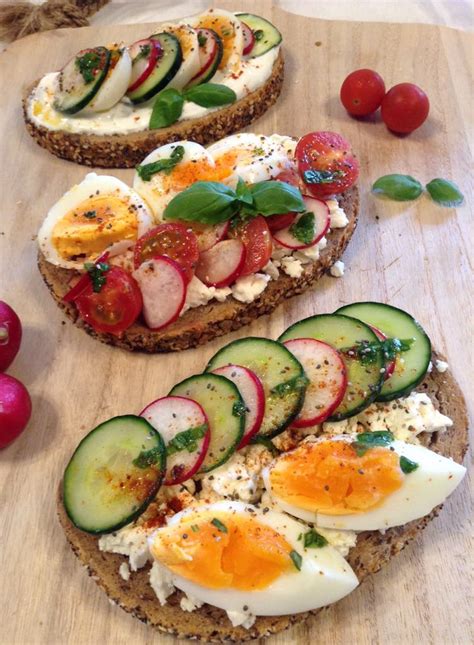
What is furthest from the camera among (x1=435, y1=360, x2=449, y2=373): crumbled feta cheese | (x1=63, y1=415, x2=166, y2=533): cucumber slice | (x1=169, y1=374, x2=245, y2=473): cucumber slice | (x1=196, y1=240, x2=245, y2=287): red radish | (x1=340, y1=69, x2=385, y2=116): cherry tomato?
(x1=340, y1=69, x2=385, y2=116): cherry tomato

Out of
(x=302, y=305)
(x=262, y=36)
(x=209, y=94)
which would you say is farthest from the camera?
(x=262, y=36)

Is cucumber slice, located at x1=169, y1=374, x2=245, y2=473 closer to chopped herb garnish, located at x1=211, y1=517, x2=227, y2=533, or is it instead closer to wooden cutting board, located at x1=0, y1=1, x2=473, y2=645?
chopped herb garnish, located at x1=211, y1=517, x2=227, y2=533

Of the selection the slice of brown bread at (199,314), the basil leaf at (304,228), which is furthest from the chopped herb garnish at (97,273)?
the basil leaf at (304,228)

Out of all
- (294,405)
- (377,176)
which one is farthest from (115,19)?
(294,405)

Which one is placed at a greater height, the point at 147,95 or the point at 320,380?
the point at 147,95

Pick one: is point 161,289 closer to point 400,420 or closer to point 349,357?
point 349,357

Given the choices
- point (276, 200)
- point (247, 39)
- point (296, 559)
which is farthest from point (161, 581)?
point (247, 39)

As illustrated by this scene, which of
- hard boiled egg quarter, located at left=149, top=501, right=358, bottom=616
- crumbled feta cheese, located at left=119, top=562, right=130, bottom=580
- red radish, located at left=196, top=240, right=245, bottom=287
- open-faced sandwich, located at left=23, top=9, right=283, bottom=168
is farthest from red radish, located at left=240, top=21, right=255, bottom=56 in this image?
crumbled feta cheese, located at left=119, top=562, right=130, bottom=580
